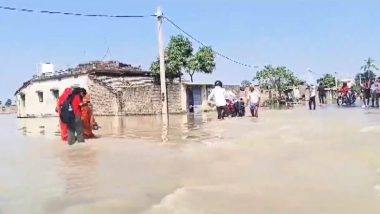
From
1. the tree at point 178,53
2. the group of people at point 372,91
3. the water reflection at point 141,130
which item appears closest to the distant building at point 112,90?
the tree at point 178,53

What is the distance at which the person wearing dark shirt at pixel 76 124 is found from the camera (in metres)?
10.9

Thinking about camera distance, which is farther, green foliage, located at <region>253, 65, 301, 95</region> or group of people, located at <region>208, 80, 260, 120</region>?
green foliage, located at <region>253, 65, 301, 95</region>

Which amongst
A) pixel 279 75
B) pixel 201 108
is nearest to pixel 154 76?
pixel 201 108

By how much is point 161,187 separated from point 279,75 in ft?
124

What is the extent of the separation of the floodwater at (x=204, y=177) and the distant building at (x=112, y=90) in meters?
18.7

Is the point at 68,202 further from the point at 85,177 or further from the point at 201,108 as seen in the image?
the point at 201,108

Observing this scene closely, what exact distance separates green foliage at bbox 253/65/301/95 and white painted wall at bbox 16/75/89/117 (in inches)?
651

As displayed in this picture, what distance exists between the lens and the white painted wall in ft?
118

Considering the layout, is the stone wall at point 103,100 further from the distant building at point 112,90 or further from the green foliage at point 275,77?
the green foliage at point 275,77

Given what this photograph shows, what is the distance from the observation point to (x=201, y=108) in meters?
31.3

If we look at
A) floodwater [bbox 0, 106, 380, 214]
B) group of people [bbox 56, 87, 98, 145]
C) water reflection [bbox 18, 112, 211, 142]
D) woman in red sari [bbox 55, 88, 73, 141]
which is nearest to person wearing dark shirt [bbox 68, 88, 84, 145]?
group of people [bbox 56, 87, 98, 145]

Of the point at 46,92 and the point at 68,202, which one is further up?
the point at 46,92

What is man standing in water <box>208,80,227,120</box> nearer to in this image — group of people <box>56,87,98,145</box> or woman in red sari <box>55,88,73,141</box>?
group of people <box>56,87,98,145</box>

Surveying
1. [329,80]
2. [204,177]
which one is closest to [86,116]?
[204,177]
